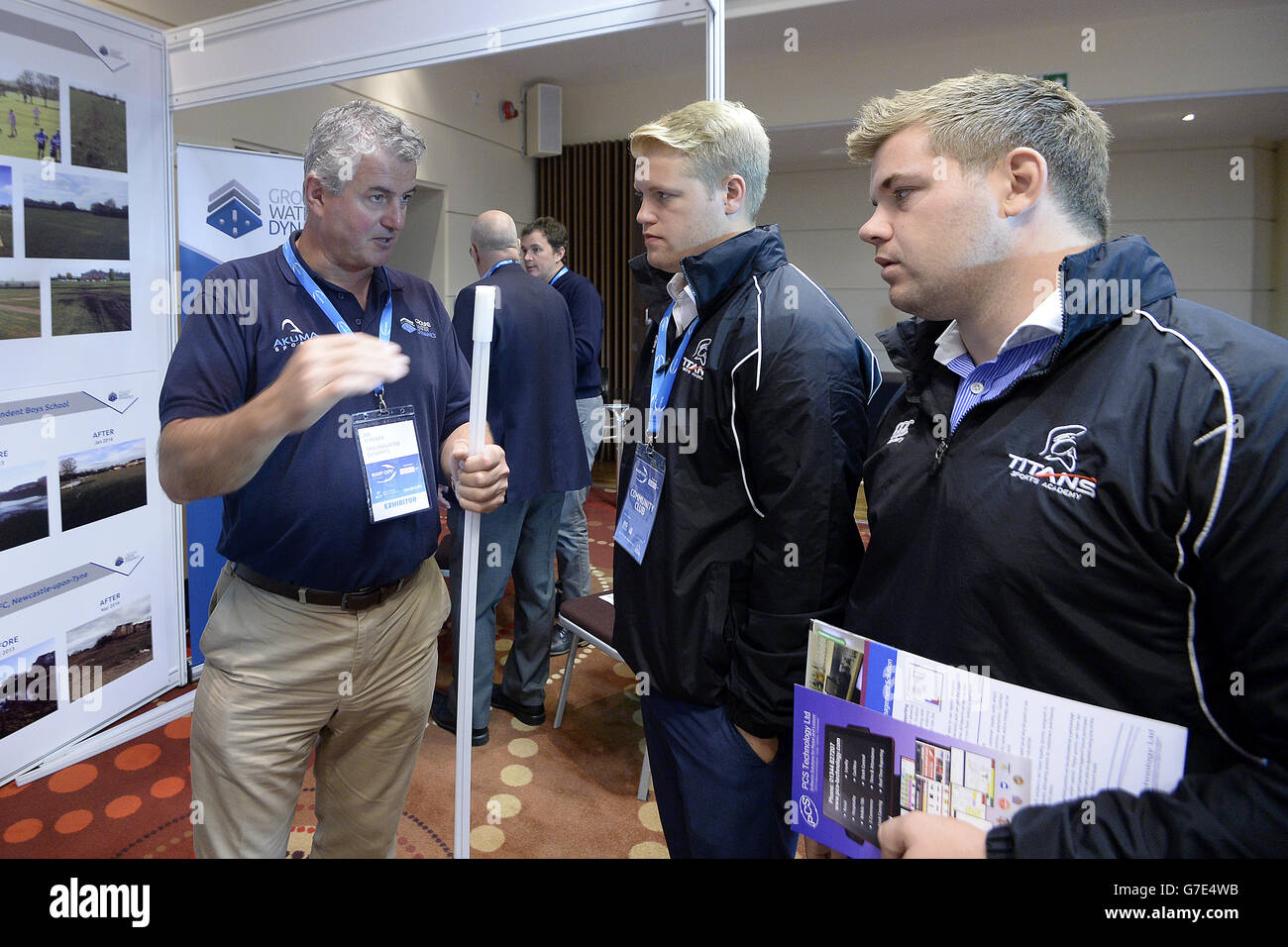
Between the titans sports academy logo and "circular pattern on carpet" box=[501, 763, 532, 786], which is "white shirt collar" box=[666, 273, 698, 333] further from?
"circular pattern on carpet" box=[501, 763, 532, 786]

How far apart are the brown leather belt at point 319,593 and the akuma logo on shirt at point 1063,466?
1.15 meters

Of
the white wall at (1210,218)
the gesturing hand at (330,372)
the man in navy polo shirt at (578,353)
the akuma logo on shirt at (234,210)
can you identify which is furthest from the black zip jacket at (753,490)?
the white wall at (1210,218)

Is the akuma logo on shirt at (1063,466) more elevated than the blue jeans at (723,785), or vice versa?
the akuma logo on shirt at (1063,466)

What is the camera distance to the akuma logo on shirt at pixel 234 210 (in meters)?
3.11

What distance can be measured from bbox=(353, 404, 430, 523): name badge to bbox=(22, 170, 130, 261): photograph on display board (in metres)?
1.69

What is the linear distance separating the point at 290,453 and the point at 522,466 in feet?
4.74

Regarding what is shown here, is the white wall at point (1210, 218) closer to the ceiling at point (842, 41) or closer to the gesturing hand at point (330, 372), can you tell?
the ceiling at point (842, 41)

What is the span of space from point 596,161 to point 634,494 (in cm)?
690

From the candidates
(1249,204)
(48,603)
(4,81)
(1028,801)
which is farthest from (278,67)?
(1249,204)

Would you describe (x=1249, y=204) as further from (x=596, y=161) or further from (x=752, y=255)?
(x=752, y=255)

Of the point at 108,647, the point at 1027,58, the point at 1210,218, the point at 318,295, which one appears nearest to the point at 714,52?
the point at 318,295

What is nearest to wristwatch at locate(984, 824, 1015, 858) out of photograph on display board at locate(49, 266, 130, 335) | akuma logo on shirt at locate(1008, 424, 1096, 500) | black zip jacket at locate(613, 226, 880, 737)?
akuma logo on shirt at locate(1008, 424, 1096, 500)

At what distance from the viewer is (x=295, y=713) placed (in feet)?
4.91

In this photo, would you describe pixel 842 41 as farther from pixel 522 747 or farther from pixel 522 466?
pixel 522 747
